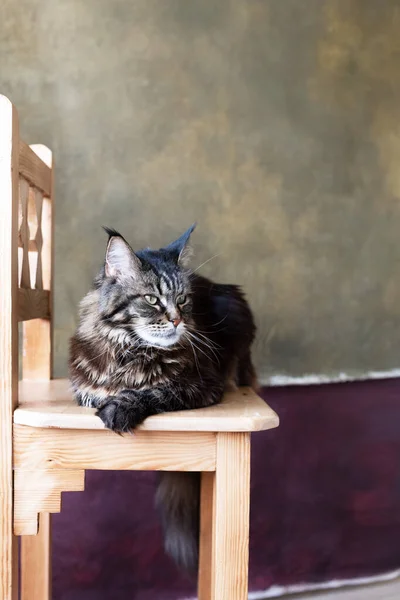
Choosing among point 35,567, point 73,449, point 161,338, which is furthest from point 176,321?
point 35,567

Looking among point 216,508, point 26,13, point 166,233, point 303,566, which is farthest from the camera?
point 303,566

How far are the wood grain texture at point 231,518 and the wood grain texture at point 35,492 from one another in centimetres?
24

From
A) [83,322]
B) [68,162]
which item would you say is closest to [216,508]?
[83,322]

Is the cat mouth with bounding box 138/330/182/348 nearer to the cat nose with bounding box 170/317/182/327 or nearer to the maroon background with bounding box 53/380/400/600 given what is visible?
the cat nose with bounding box 170/317/182/327

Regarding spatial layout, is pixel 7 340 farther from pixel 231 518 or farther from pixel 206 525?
pixel 206 525

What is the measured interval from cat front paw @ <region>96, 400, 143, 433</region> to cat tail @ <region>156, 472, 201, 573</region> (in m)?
0.39

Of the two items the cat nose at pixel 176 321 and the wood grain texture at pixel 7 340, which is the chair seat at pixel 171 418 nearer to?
the wood grain texture at pixel 7 340

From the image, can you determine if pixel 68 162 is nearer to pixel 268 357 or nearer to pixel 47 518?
pixel 268 357

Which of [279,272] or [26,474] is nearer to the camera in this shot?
[26,474]

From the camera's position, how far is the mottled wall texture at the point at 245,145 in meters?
1.53

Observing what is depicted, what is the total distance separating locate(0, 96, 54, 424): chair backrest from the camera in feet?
2.98

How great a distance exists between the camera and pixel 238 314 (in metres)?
1.34

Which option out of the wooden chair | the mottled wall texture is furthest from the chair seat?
the mottled wall texture

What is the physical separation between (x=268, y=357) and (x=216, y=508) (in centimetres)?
78
